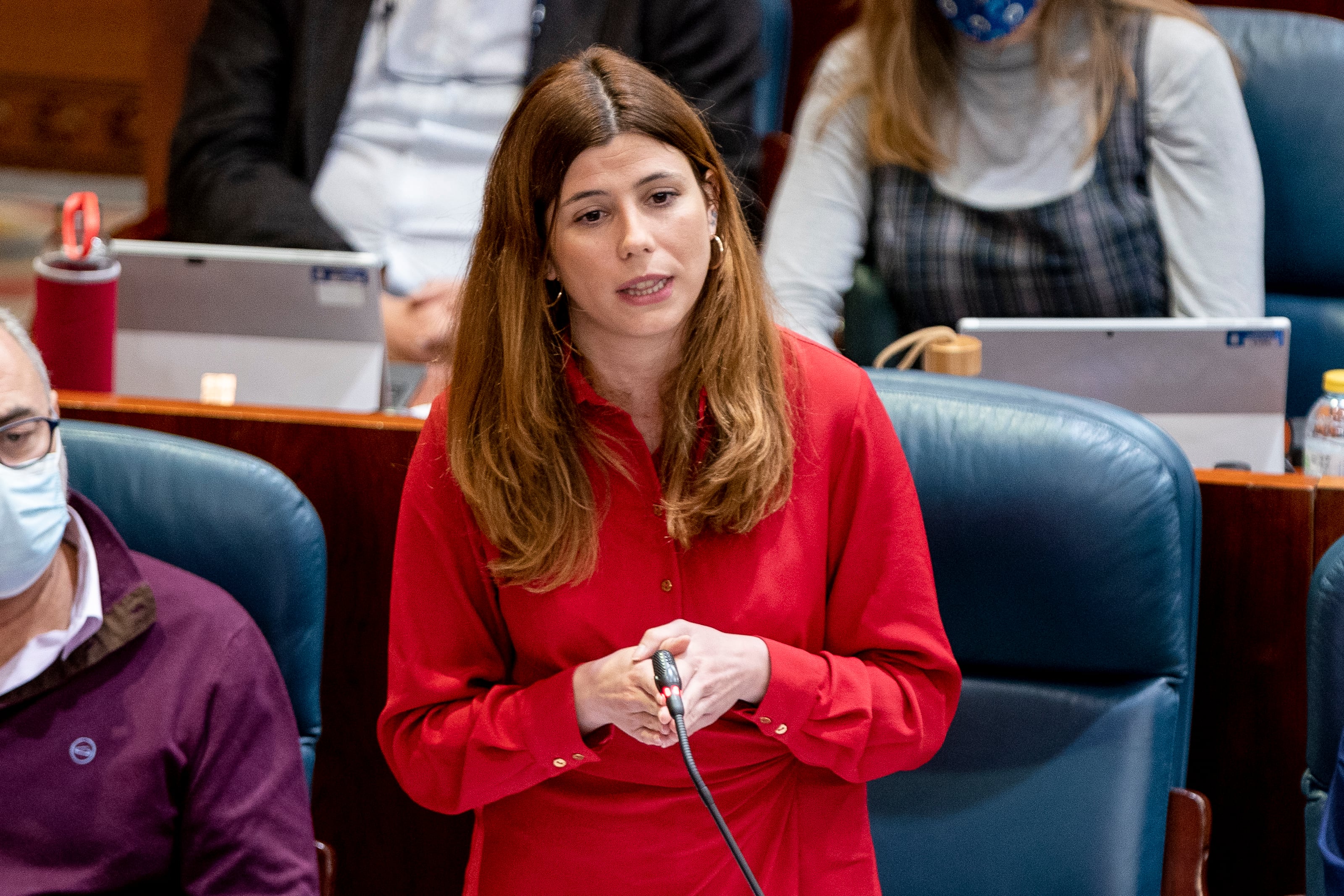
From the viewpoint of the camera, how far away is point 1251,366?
1611 millimetres

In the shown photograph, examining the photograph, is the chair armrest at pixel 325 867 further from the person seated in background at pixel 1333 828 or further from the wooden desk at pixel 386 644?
the person seated in background at pixel 1333 828

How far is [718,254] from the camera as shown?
47.5 inches

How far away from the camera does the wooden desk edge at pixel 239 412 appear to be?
1.57 m

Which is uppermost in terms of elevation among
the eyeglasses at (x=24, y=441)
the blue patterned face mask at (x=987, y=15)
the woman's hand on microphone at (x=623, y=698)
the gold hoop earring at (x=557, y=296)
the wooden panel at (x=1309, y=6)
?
the wooden panel at (x=1309, y=6)

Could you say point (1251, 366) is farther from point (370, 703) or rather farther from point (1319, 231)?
point (370, 703)

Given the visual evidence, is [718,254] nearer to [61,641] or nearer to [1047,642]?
[1047,642]

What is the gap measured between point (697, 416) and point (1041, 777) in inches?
19.1

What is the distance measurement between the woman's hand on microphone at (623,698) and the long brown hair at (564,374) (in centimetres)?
9

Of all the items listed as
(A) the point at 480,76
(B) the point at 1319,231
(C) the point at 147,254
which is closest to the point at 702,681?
(C) the point at 147,254

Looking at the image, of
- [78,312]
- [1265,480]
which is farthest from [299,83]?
[1265,480]

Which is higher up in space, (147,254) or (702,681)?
(147,254)

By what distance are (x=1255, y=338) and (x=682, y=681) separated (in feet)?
2.79

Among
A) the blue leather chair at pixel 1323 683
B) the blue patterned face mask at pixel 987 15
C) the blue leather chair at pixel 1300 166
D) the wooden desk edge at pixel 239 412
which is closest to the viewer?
the blue leather chair at pixel 1323 683

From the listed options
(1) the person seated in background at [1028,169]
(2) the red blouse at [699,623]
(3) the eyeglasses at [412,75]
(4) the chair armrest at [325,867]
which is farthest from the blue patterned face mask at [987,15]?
(4) the chair armrest at [325,867]
